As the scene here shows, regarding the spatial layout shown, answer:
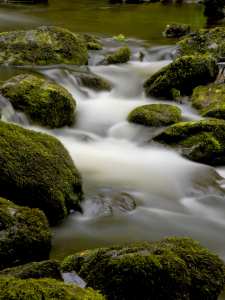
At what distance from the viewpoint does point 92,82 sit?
9.02 metres

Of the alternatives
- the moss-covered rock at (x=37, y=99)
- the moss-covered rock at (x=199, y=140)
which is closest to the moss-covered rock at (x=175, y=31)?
the moss-covered rock at (x=37, y=99)

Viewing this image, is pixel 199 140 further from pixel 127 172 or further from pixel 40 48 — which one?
pixel 40 48

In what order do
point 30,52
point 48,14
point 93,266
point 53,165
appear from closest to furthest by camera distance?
point 93,266 < point 53,165 < point 30,52 < point 48,14

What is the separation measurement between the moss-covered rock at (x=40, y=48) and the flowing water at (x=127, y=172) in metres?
0.48

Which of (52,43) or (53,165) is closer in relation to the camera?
(53,165)

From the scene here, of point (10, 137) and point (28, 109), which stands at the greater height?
point (10, 137)

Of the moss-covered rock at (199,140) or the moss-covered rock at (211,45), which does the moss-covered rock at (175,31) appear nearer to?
the moss-covered rock at (211,45)

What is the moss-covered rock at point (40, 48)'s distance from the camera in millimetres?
9781

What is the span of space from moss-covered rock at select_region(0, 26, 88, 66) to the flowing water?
1.59ft

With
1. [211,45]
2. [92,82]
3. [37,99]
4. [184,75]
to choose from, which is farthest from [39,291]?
[211,45]

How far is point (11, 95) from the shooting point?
6.27m

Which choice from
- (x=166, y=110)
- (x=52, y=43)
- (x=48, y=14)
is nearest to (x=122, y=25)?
(x=48, y=14)

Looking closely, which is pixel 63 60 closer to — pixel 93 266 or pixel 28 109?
pixel 28 109

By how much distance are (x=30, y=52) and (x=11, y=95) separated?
14.0ft
